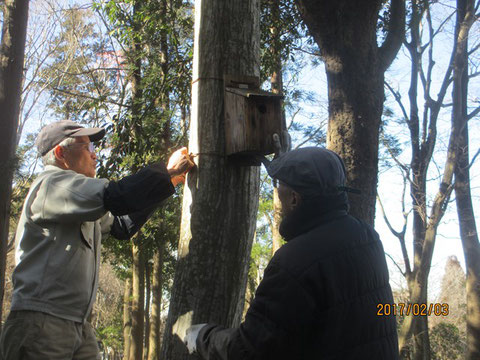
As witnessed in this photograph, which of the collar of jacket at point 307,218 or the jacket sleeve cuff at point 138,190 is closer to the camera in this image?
the collar of jacket at point 307,218

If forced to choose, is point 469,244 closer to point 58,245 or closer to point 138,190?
point 138,190

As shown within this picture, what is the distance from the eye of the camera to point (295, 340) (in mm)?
1702

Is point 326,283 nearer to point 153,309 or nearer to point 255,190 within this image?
point 255,190

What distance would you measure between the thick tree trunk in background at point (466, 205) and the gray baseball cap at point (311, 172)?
11.0 m

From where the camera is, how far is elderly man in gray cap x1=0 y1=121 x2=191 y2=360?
244cm

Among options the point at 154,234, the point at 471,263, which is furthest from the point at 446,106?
the point at 154,234

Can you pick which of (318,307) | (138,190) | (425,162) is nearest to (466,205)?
(425,162)

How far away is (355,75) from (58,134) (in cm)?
457

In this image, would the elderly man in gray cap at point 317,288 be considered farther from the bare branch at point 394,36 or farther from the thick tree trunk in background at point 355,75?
the bare branch at point 394,36

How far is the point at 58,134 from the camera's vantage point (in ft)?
9.29

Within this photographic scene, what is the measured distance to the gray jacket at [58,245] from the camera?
2.48 metres

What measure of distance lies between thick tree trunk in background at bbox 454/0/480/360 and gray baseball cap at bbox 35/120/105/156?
11.1 meters

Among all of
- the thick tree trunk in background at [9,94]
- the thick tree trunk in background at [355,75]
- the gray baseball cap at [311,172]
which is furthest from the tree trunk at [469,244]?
the gray baseball cap at [311,172]

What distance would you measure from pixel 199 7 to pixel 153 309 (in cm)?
1304
